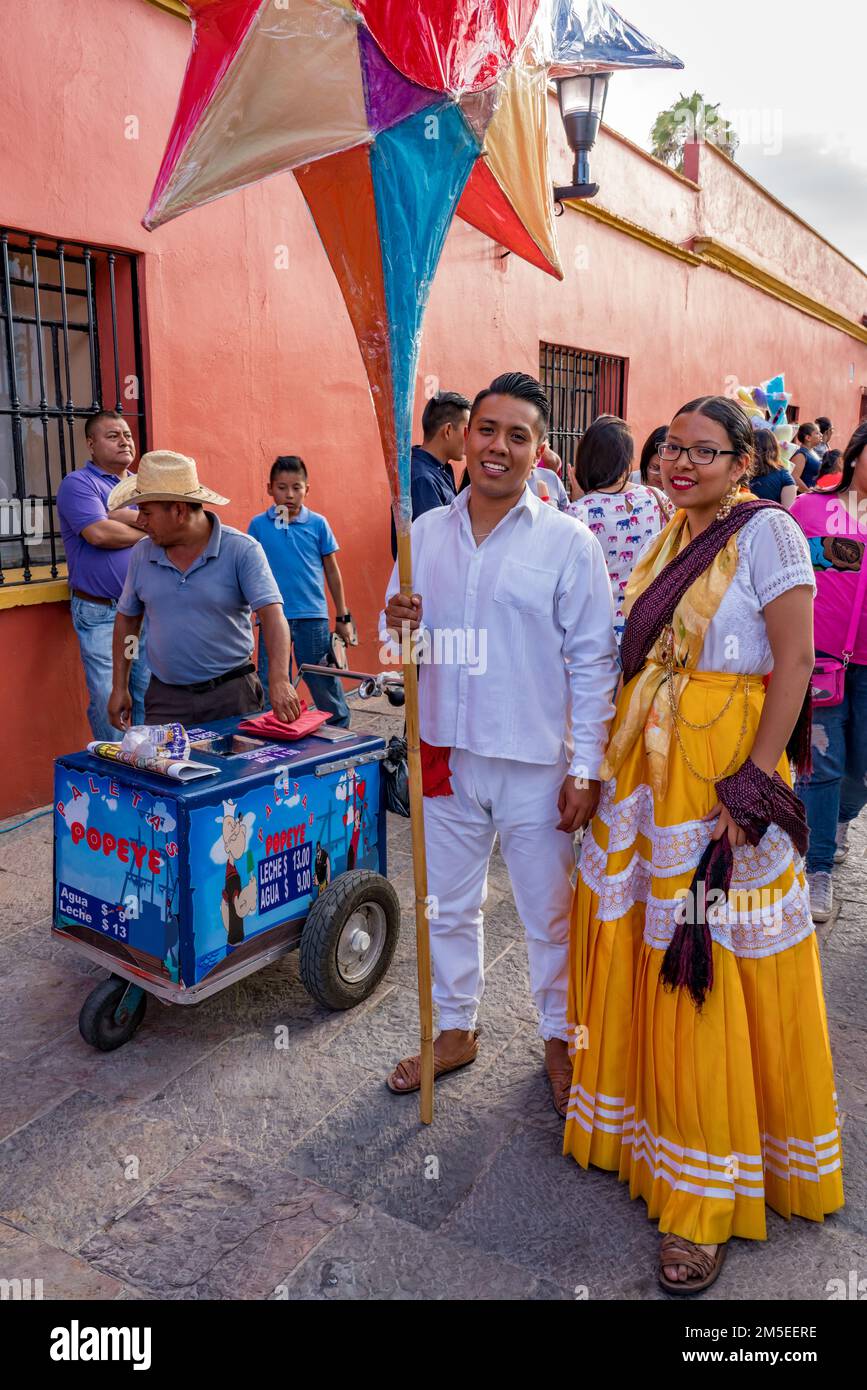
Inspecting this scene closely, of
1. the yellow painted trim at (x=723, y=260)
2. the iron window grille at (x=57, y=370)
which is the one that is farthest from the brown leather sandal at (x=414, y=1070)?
the yellow painted trim at (x=723, y=260)

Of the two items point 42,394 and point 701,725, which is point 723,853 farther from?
point 42,394

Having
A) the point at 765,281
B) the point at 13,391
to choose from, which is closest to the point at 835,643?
the point at 13,391

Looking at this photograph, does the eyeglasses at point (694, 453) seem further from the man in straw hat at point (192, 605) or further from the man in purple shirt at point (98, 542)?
the man in purple shirt at point (98, 542)

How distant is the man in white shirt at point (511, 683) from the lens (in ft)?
8.31

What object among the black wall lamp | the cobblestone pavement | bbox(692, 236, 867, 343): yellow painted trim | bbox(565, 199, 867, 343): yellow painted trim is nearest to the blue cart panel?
the cobblestone pavement

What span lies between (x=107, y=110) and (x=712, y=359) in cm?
1047

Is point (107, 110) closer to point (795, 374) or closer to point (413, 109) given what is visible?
point (413, 109)

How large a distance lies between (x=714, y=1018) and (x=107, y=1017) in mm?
1897

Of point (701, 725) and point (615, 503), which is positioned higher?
point (615, 503)

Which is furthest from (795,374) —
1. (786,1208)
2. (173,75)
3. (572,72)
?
(786,1208)

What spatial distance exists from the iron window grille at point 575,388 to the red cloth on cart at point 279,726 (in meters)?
6.98

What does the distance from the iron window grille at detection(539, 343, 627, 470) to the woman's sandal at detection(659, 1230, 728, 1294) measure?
335 inches

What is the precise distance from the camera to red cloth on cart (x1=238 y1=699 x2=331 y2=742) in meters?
3.37

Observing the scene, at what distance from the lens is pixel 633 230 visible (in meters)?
10.7
